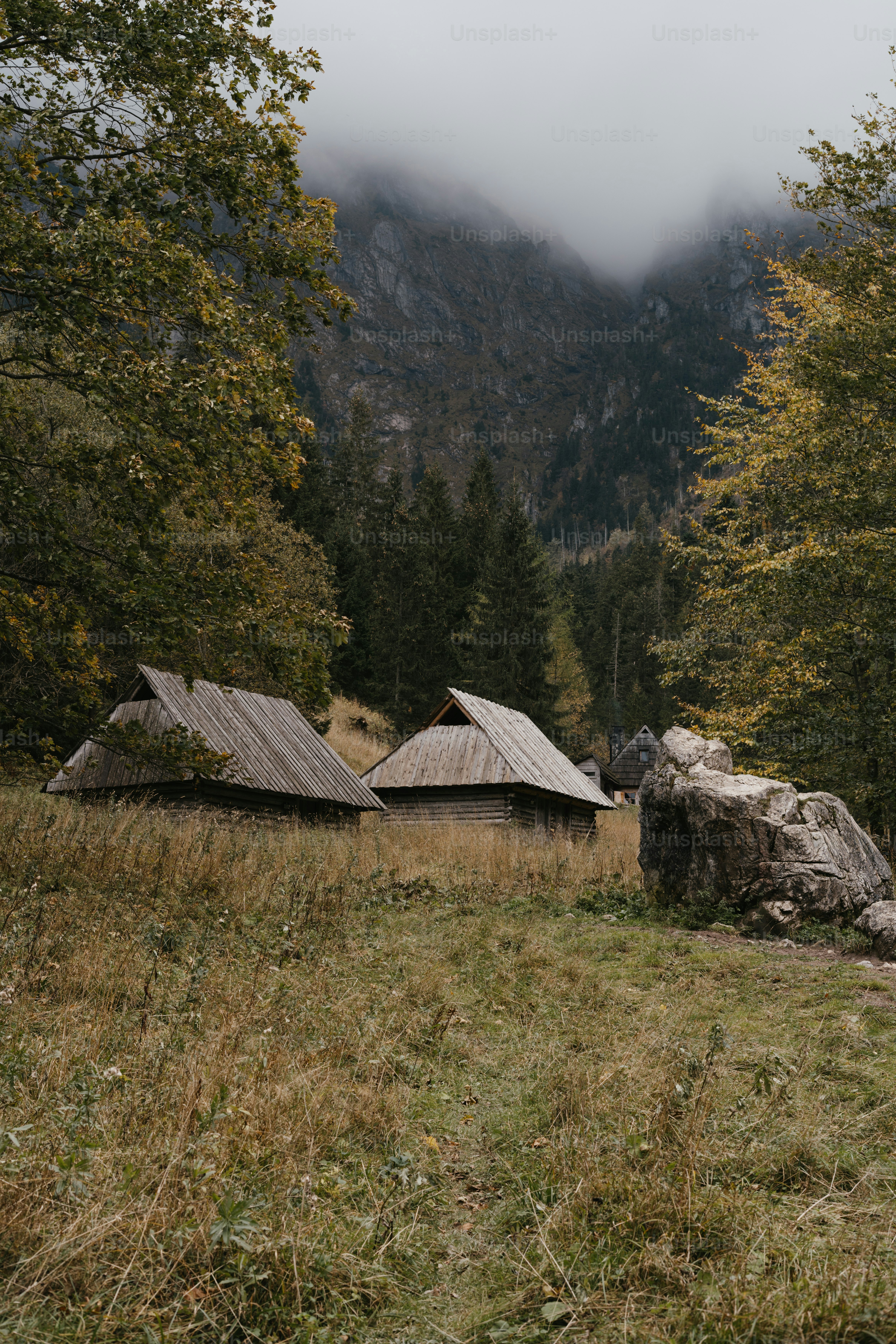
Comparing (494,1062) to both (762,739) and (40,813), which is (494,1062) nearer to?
(40,813)

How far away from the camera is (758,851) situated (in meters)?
11.6

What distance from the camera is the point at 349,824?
945 inches

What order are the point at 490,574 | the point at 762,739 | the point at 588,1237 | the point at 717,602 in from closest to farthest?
1. the point at 588,1237
2. the point at 762,739
3. the point at 717,602
4. the point at 490,574

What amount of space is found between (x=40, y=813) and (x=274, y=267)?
8331 mm

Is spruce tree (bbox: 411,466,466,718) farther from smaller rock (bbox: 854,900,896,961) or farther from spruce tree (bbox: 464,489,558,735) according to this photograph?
smaller rock (bbox: 854,900,896,961)

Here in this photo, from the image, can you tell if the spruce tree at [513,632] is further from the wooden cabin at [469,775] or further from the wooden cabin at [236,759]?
the wooden cabin at [236,759]

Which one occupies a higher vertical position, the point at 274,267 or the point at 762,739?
the point at 274,267

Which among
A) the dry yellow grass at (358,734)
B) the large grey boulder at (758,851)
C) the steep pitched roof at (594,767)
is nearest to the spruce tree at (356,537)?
the dry yellow grass at (358,734)

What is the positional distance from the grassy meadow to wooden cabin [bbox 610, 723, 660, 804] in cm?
5373

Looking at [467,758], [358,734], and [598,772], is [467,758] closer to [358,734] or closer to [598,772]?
[358,734]

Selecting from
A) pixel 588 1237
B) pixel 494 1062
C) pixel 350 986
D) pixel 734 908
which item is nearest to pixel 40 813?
pixel 350 986

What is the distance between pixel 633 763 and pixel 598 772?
12.7 ft

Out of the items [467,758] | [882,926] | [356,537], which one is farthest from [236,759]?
[356,537]

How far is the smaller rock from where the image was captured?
31.7ft
